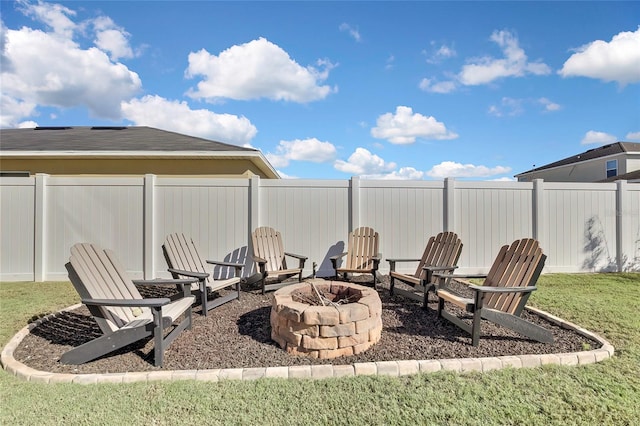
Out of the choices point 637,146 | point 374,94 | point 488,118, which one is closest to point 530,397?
point 374,94

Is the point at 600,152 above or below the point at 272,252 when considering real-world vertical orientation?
above

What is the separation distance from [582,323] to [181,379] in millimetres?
4001

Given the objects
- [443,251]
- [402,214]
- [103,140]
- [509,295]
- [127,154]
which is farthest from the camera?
[103,140]

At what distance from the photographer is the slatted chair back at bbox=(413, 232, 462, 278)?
421 centimetres

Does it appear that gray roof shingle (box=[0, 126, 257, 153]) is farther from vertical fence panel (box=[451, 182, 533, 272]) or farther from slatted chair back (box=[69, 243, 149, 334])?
vertical fence panel (box=[451, 182, 533, 272])

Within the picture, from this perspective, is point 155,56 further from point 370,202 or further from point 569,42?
point 569,42

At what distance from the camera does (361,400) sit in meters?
1.96

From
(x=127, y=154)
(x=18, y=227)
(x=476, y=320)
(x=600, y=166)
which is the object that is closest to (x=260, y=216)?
(x=127, y=154)

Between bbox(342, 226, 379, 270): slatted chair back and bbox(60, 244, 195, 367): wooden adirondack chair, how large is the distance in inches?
114

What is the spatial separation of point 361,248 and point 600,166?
716 inches

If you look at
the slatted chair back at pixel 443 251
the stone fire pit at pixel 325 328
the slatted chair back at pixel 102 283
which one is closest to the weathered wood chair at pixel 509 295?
the slatted chair back at pixel 443 251

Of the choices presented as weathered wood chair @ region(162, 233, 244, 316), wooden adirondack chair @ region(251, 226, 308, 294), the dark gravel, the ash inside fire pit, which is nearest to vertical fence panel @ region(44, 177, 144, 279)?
weathered wood chair @ region(162, 233, 244, 316)

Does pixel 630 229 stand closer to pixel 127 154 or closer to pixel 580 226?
pixel 580 226

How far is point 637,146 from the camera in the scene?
54.9 ft
